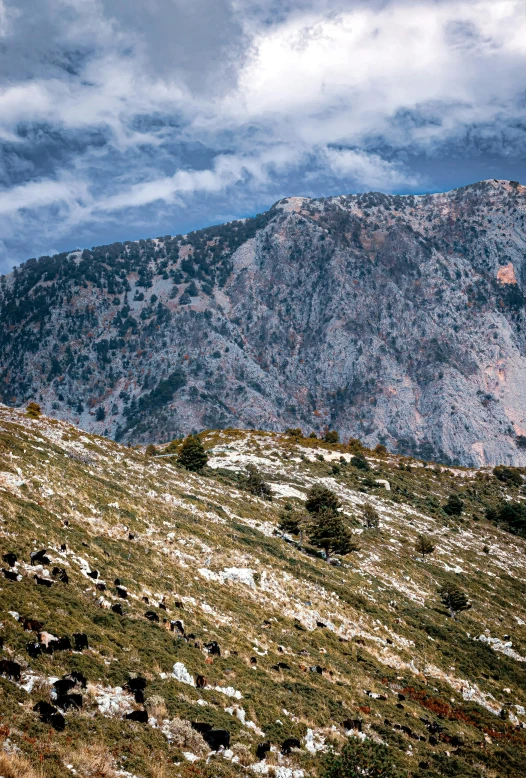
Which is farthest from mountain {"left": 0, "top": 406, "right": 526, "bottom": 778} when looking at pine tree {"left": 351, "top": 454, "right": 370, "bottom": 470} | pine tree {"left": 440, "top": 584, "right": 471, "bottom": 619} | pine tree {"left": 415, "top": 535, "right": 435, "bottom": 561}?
pine tree {"left": 351, "top": 454, "right": 370, "bottom": 470}

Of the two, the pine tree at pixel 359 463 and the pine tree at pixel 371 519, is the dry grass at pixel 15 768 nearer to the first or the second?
the pine tree at pixel 371 519

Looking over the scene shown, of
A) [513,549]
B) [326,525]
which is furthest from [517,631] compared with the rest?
[513,549]

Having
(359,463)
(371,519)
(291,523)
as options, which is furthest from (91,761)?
(359,463)

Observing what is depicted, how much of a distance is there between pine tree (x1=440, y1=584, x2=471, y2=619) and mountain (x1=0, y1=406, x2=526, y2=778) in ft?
1.52

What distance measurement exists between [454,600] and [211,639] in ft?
105

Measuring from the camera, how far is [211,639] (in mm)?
23359

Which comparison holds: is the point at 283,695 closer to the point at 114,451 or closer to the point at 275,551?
the point at 275,551

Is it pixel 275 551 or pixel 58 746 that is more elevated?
pixel 58 746

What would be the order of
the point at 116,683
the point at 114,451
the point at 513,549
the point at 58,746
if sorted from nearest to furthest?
the point at 58,746, the point at 116,683, the point at 114,451, the point at 513,549

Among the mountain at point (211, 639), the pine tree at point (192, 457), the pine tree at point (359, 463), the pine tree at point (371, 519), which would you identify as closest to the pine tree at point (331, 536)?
the mountain at point (211, 639)

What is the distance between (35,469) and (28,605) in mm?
17249

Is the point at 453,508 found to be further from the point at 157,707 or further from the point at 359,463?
the point at 157,707

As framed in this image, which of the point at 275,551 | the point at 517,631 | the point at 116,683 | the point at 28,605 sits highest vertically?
the point at 28,605

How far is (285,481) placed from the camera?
82688 millimetres
